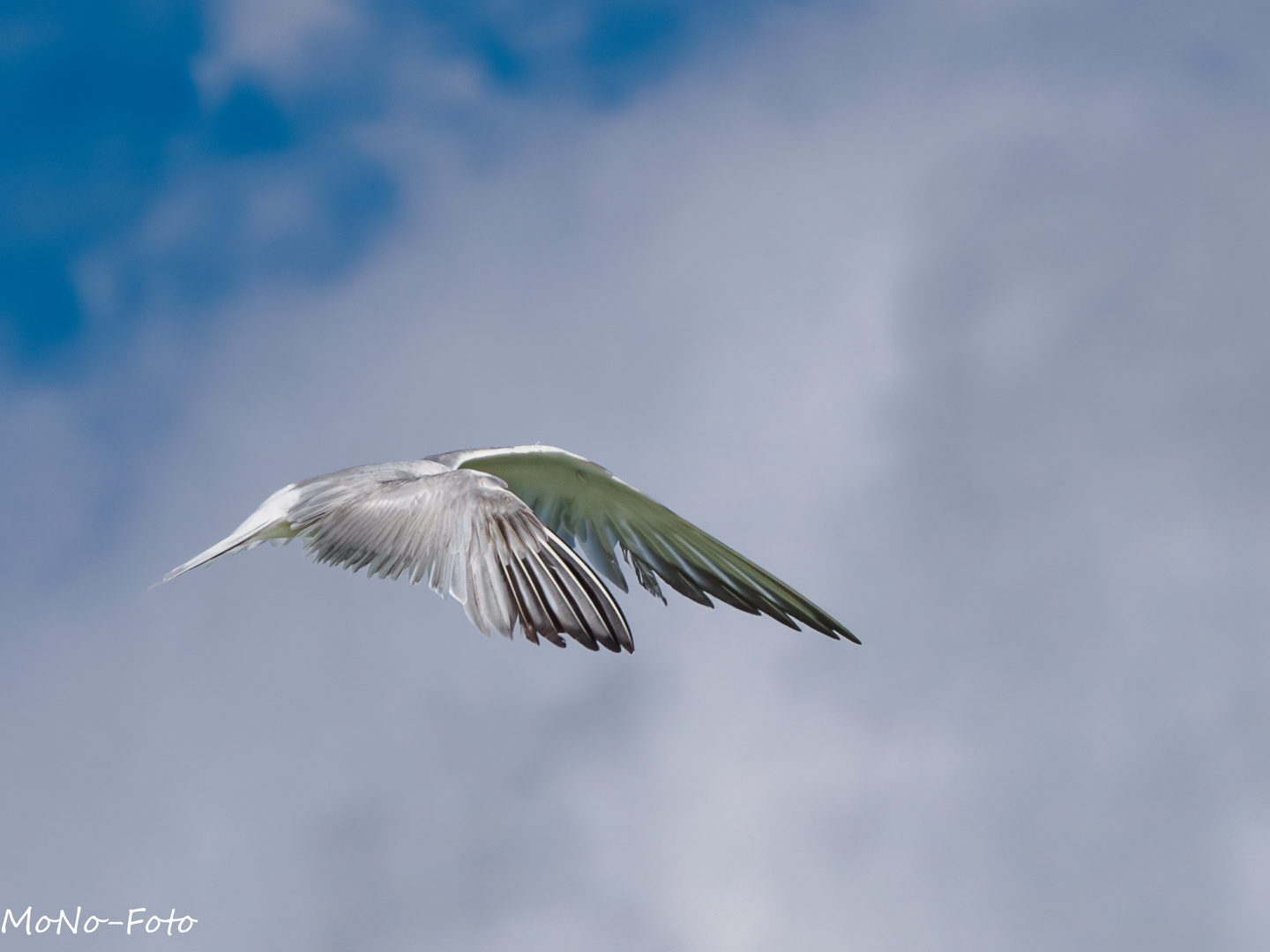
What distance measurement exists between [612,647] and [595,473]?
402 centimetres

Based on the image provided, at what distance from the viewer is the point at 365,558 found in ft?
27.5

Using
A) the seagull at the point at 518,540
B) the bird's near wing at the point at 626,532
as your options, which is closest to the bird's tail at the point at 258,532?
the seagull at the point at 518,540

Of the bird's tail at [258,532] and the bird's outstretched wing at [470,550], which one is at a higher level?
the bird's tail at [258,532]

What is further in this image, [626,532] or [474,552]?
[626,532]

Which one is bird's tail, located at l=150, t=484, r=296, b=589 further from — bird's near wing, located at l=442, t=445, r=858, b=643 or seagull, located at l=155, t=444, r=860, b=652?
bird's near wing, located at l=442, t=445, r=858, b=643

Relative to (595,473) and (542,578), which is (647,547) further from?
(542,578)

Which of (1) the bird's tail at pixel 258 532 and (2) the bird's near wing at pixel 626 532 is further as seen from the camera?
(2) the bird's near wing at pixel 626 532

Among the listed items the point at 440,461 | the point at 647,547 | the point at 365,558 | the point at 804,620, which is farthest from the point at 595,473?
the point at 365,558

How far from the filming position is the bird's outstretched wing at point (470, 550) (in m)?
7.73

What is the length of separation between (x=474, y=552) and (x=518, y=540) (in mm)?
287

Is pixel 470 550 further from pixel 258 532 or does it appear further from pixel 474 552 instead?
pixel 258 532

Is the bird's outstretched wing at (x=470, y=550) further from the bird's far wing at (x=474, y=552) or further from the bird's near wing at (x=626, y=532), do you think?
the bird's near wing at (x=626, y=532)

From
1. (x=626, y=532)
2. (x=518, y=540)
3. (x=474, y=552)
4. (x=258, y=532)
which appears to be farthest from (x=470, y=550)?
(x=626, y=532)

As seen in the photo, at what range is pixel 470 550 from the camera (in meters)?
8.12
